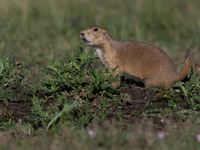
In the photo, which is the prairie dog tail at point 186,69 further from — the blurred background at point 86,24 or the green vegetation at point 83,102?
the blurred background at point 86,24

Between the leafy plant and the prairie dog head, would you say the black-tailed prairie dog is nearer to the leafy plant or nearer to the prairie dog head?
the prairie dog head

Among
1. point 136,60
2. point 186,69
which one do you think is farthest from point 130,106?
point 186,69

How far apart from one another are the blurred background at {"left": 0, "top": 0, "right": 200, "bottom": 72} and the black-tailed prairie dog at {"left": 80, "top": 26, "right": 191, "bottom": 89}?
1.40 meters

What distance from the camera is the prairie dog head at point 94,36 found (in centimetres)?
493

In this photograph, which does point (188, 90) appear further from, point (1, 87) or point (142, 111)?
point (1, 87)

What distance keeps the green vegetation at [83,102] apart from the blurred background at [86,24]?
4cm

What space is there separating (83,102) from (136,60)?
1.34 m

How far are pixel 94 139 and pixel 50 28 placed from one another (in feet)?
18.7

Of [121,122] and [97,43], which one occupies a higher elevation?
[97,43]

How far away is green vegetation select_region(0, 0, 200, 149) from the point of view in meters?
3.12

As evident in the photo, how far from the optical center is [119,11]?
362 inches

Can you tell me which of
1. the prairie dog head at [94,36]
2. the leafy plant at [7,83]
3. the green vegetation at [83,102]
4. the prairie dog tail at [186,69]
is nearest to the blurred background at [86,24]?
the green vegetation at [83,102]

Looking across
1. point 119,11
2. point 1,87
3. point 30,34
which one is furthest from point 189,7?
point 1,87

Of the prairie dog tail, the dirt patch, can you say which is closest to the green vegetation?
the dirt patch
